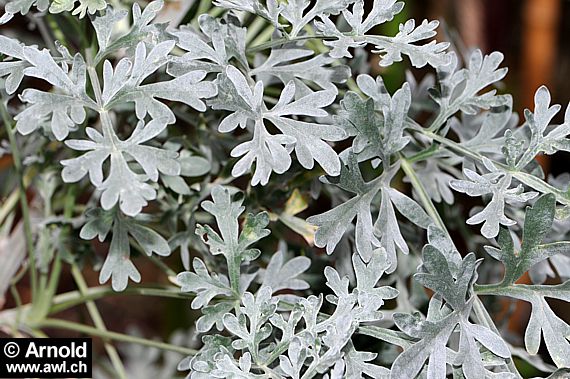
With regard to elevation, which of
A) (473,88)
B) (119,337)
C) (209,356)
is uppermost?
(473,88)

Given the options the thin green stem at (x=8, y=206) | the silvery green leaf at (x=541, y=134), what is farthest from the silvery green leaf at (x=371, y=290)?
the thin green stem at (x=8, y=206)

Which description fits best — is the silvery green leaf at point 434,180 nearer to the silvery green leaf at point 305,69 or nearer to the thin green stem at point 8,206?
the silvery green leaf at point 305,69

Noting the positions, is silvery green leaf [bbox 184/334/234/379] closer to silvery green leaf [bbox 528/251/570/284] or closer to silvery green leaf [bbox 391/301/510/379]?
silvery green leaf [bbox 391/301/510/379]

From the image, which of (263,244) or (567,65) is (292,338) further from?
(567,65)

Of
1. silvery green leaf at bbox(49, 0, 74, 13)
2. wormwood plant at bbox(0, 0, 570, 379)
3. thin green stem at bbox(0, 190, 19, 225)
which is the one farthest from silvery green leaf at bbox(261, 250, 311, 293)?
thin green stem at bbox(0, 190, 19, 225)

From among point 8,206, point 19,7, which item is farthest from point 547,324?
point 8,206

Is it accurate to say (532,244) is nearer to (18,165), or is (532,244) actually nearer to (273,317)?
(273,317)
